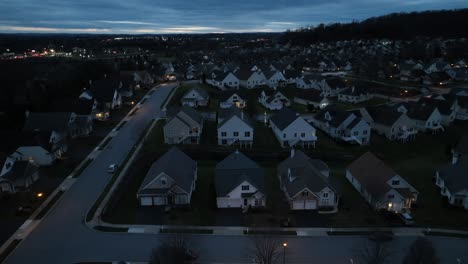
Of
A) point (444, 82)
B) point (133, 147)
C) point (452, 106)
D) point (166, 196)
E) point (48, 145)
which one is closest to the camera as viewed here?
point (166, 196)

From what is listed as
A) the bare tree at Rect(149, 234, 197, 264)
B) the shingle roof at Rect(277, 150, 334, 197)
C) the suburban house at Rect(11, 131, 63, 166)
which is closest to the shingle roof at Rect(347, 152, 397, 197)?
the shingle roof at Rect(277, 150, 334, 197)

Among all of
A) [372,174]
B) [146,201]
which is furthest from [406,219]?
[146,201]

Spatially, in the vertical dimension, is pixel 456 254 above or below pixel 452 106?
below

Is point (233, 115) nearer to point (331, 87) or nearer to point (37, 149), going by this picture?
point (37, 149)

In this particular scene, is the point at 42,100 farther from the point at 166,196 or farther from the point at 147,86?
the point at 166,196

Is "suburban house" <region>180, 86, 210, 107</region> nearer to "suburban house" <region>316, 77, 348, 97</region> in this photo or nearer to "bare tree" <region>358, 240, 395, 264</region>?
"suburban house" <region>316, 77, 348, 97</region>

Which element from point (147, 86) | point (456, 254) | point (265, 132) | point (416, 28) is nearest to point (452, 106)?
point (265, 132)

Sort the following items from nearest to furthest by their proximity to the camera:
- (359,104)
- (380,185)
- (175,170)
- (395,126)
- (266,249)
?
(266,249) → (380,185) → (175,170) → (395,126) → (359,104)
